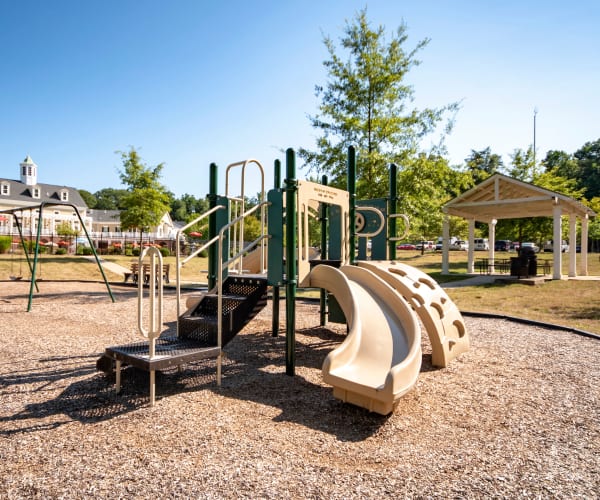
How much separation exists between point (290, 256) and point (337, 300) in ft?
2.79

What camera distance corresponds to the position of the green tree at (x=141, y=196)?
26.9 meters

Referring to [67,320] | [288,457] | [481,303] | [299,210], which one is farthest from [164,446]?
[481,303]

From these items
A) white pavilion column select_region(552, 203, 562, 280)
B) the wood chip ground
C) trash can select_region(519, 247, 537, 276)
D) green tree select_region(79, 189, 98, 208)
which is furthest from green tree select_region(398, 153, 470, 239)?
green tree select_region(79, 189, 98, 208)

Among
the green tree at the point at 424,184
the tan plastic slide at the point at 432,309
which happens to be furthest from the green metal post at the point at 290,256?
the green tree at the point at 424,184

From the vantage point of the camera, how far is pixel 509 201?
16.2 m

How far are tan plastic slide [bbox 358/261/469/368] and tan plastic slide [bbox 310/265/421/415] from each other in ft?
1.53

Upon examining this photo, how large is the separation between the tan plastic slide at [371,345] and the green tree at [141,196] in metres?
23.5

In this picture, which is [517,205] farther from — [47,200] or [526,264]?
[47,200]

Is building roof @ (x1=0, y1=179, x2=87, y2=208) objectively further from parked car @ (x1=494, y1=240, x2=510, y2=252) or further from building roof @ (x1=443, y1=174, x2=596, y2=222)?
parked car @ (x1=494, y1=240, x2=510, y2=252)

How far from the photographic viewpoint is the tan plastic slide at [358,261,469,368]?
5.51 meters

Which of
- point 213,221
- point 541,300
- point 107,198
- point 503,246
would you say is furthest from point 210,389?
point 107,198

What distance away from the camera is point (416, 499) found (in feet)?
8.29

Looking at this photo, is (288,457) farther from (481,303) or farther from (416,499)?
(481,303)

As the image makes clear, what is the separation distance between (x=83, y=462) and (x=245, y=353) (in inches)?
135
